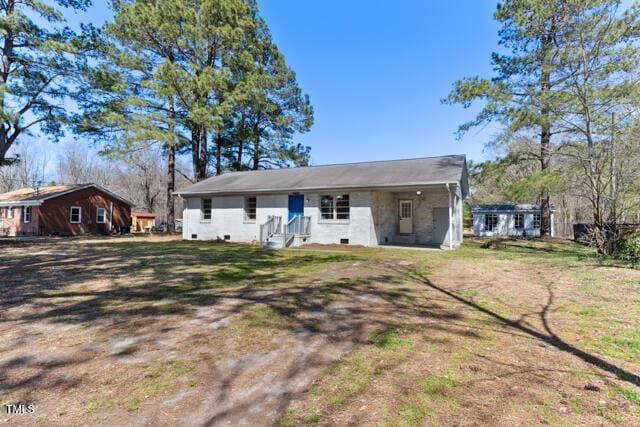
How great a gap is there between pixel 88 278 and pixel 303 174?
475 inches

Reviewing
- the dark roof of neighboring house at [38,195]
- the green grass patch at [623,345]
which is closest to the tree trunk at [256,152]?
the dark roof of neighboring house at [38,195]

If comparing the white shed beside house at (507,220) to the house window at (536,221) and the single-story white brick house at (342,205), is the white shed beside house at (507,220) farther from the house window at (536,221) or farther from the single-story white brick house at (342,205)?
the single-story white brick house at (342,205)

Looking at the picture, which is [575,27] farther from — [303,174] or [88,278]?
[88,278]

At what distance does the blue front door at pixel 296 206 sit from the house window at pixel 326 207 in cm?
98

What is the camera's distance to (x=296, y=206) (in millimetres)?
16031

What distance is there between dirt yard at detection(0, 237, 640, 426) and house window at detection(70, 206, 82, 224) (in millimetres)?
20962

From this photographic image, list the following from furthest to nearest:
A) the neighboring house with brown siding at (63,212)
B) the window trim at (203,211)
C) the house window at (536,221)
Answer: the house window at (536,221), the neighboring house with brown siding at (63,212), the window trim at (203,211)

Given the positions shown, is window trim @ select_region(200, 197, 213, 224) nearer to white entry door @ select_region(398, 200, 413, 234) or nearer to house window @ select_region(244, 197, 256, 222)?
house window @ select_region(244, 197, 256, 222)

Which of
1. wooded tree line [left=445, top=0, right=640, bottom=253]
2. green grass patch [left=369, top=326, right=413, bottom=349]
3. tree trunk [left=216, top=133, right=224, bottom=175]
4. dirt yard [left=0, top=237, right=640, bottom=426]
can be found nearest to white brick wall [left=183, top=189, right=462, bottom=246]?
wooded tree line [left=445, top=0, right=640, bottom=253]

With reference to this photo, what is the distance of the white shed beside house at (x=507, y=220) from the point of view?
91.0ft

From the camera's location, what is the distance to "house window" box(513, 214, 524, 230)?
28.1 m

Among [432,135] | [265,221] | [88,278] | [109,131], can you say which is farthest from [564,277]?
[109,131]

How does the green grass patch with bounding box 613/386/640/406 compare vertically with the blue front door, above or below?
below

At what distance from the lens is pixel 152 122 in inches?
798
